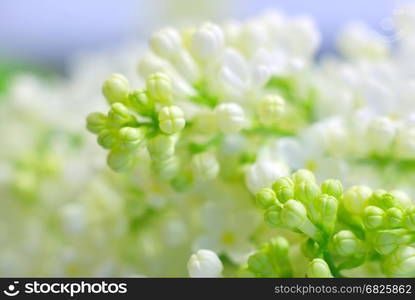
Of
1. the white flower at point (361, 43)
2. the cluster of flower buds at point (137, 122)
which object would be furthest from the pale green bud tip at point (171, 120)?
the white flower at point (361, 43)

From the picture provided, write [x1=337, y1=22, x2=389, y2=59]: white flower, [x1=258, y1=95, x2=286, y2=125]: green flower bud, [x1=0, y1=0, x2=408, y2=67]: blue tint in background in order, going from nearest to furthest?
[x1=258, y1=95, x2=286, y2=125]: green flower bud
[x1=337, y1=22, x2=389, y2=59]: white flower
[x1=0, y1=0, x2=408, y2=67]: blue tint in background

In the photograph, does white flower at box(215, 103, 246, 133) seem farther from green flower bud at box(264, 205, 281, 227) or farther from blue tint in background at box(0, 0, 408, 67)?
blue tint in background at box(0, 0, 408, 67)

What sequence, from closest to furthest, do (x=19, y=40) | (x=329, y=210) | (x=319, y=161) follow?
(x=329, y=210) < (x=319, y=161) < (x=19, y=40)

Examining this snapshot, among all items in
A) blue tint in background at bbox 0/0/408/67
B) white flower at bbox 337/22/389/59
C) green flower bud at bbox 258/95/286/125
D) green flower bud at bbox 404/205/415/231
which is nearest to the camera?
green flower bud at bbox 404/205/415/231

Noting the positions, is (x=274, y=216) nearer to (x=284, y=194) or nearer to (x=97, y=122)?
(x=284, y=194)

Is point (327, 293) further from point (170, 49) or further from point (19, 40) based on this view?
point (19, 40)

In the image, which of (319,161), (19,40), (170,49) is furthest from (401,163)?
(19,40)

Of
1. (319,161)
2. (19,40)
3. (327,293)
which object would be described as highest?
(19,40)


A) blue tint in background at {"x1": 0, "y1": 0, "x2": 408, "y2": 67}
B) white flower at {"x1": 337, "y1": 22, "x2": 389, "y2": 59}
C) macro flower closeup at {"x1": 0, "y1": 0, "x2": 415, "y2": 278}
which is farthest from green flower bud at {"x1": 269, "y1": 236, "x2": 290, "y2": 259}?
blue tint in background at {"x1": 0, "y1": 0, "x2": 408, "y2": 67}

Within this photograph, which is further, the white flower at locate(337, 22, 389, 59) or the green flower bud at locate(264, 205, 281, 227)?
the white flower at locate(337, 22, 389, 59)
